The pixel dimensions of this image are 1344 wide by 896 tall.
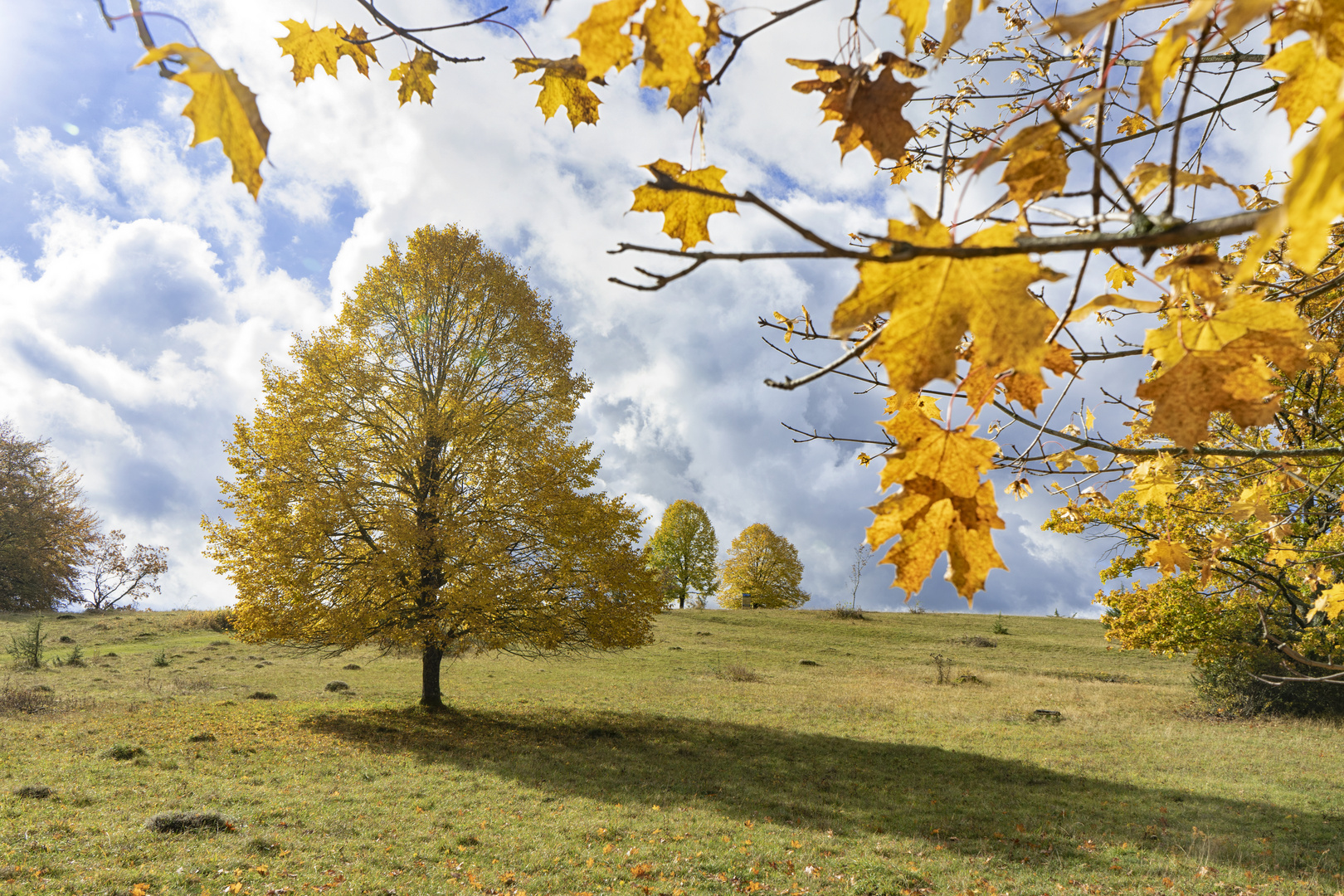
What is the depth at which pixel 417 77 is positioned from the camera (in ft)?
7.04

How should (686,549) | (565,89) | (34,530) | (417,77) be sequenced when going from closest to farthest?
(565,89)
(417,77)
(34,530)
(686,549)

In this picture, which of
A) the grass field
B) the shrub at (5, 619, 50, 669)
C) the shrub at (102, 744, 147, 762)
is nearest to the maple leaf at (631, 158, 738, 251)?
the grass field

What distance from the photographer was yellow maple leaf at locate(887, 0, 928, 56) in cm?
103

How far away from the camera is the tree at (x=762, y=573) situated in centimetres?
4919

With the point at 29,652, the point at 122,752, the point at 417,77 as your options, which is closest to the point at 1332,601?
the point at 417,77

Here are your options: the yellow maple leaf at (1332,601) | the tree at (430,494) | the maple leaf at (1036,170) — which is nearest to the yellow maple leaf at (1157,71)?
the maple leaf at (1036,170)

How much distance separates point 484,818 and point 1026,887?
536cm

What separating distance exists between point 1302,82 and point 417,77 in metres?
2.20

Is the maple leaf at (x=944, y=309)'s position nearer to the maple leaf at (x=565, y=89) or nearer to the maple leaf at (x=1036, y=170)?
the maple leaf at (x=1036, y=170)

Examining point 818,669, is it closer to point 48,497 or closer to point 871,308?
point 871,308

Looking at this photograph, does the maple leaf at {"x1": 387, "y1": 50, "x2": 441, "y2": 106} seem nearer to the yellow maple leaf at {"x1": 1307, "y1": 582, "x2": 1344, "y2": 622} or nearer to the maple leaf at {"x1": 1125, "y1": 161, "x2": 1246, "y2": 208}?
the maple leaf at {"x1": 1125, "y1": 161, "x2": 1246, "y2": 208}

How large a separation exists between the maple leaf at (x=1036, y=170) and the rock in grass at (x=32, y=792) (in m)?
10.1

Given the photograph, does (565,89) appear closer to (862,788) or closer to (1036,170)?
(1036,170)

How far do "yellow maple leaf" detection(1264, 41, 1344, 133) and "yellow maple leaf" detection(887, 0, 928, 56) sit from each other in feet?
1.47
